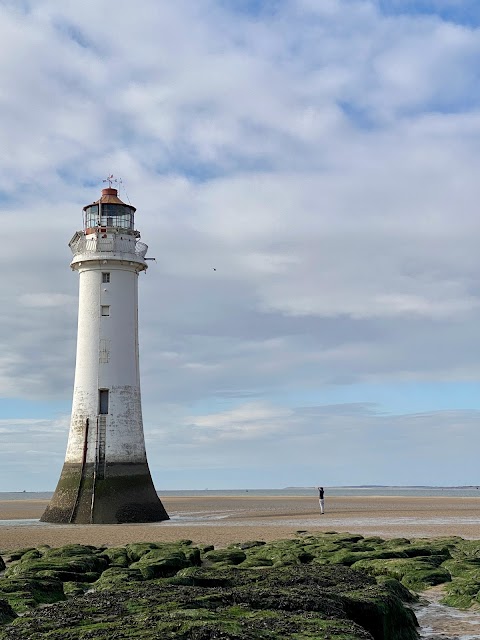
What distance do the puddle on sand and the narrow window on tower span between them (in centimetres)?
1719

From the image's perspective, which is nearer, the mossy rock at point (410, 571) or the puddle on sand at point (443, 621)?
the puddle on sand at point (443, 621)

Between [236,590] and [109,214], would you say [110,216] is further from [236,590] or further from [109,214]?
[236,590]

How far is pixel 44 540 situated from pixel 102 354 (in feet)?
24.2

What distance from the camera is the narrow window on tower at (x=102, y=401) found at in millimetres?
27938

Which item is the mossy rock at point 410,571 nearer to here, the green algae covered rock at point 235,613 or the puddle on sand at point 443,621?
the puddle on sand at point 443,621

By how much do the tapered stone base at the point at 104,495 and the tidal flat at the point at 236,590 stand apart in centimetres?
720

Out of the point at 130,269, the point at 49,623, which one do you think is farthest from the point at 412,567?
the point at 130,269

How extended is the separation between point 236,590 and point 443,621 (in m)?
3.33

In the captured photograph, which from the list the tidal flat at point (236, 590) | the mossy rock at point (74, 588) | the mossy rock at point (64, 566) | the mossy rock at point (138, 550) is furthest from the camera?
the mossy rock at point (138, 550)

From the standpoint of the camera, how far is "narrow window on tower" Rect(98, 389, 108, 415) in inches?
1100

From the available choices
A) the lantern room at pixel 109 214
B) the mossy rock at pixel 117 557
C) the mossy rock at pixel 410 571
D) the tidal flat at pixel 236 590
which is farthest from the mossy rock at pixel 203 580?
the lantern room at pixel 109 214

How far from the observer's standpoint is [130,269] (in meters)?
29.1

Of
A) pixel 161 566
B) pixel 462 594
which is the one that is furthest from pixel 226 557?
pixel 462 594

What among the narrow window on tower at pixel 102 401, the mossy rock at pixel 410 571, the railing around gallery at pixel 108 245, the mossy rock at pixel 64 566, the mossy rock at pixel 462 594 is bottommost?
the mossy rock at pixel 462 594
